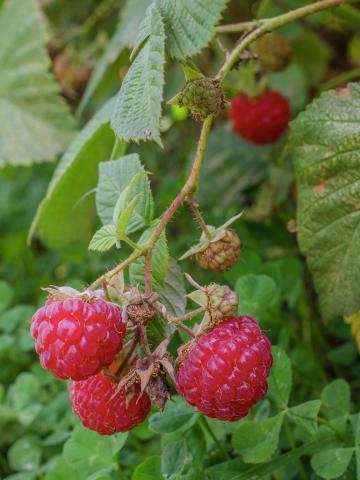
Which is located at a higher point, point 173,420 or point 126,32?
point 126,32

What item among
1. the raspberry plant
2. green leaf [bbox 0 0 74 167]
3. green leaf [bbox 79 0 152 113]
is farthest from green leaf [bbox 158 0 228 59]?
green leaf [bbox 0 0 74 167]

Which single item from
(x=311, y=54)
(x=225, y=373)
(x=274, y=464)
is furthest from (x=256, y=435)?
(x=311, y=54)

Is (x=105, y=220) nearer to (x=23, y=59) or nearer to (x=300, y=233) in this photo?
(x=300, y=233)

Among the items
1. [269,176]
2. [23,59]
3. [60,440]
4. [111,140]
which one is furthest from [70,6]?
[60,440]

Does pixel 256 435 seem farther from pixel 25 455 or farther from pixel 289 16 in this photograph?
pixel 289 16

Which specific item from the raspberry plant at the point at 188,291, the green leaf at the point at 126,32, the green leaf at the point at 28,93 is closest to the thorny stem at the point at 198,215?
the raspberry plant at the point at 188,291

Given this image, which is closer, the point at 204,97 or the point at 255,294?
the point at 204,97

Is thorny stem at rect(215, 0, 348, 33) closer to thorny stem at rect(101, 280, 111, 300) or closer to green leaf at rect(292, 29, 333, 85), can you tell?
thorny stem at rect(101, 280, 111, 300)
